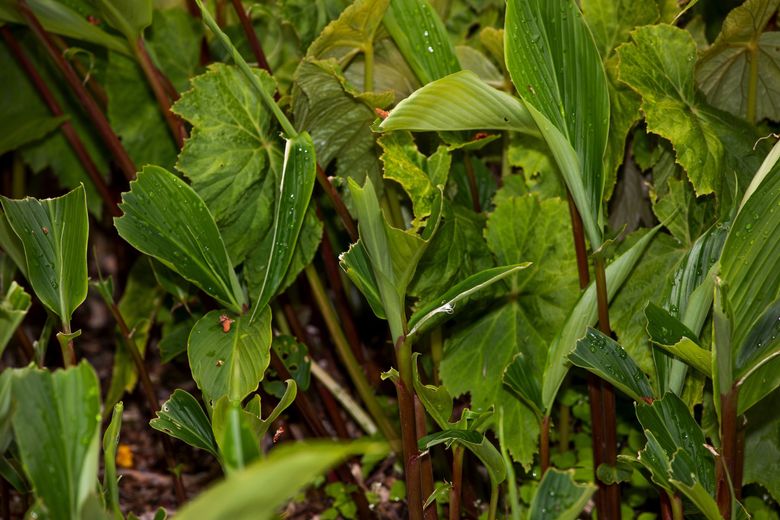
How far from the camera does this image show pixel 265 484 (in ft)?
1.41

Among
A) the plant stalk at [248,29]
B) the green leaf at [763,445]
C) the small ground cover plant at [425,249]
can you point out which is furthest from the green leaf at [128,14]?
the green leaf at [763,445]

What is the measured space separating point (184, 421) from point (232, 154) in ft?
1.04

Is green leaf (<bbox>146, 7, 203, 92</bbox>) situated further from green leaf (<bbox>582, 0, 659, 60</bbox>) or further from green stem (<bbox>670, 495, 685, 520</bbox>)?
green stem (<bbox>670, 495, 685, 520</bbox>)

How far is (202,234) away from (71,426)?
29cm

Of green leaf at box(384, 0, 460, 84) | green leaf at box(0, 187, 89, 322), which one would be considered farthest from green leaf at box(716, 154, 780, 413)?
green leaf at box(0, 187, 89, 322)

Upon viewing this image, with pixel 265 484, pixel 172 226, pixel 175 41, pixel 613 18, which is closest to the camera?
pixel 265 484

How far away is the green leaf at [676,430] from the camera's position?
743 mm

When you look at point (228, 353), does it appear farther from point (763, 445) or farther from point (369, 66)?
point (763, 445)

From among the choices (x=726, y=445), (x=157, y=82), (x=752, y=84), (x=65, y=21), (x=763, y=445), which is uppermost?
(x=65, y=21)

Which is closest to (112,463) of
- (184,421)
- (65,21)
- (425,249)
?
(184,421)

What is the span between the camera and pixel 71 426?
566mm

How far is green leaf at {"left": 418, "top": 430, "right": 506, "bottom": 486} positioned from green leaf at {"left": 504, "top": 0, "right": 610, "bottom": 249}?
0.21m

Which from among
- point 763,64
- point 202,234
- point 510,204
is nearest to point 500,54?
point 510,204

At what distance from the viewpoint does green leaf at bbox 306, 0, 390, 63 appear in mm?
858
